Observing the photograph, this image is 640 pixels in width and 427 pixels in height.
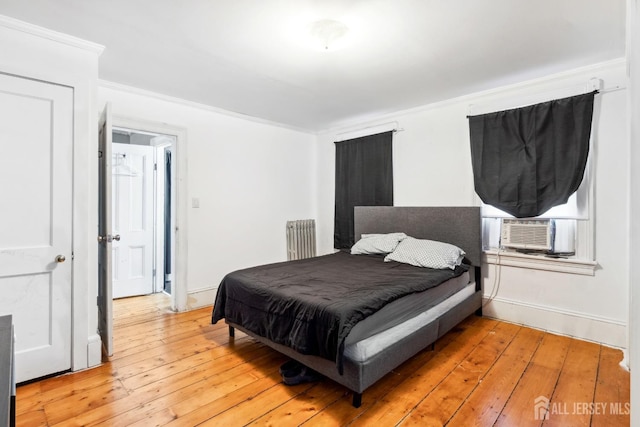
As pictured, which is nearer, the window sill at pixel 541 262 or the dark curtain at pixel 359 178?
the window sill at pixel 541 262

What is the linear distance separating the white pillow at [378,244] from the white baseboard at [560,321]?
1.11 m

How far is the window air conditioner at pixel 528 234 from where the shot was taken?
300 centimetres

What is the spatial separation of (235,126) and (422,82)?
2326mm

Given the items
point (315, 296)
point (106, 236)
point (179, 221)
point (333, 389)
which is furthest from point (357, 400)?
point (179, 221)

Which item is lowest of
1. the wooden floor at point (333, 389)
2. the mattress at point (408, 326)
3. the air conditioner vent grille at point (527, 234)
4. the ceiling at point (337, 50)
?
the wooden floor at point (333, 389)

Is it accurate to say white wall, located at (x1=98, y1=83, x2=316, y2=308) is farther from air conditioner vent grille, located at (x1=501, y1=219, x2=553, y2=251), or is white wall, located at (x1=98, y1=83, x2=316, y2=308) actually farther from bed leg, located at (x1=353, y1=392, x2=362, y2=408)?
air conditioner vent grille, located at (x1=501, y1=219, x2=553, y2=251)

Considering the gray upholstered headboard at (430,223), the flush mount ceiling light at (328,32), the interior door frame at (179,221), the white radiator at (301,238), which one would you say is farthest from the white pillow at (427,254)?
the interior door frame at (179,221)

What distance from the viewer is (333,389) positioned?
7.06ft

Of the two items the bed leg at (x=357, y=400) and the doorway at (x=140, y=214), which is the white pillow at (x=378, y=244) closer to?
the bed leg at (x=357, y=400)

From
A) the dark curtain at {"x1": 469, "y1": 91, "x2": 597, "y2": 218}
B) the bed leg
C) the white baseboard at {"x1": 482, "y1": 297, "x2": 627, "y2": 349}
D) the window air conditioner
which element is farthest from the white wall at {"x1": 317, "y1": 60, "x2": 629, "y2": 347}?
the bed leg

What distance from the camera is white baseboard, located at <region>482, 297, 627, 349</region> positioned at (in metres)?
2.74

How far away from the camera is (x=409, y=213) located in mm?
3926

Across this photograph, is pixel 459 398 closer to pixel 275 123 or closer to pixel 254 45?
pixel 254 45

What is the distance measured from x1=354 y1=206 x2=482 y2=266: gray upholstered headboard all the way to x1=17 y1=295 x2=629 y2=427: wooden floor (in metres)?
0.98
